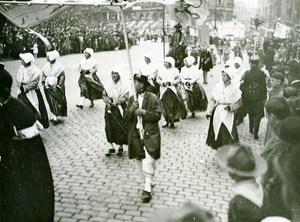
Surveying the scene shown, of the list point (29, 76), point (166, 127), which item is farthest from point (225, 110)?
point (29, 76)

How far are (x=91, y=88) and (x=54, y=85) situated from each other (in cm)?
221

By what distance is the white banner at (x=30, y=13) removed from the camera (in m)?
6.43

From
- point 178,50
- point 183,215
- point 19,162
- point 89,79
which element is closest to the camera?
point 183,215

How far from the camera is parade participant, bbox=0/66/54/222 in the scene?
4.78m

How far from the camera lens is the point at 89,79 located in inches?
522

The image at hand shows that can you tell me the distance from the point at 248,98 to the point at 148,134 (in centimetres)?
424

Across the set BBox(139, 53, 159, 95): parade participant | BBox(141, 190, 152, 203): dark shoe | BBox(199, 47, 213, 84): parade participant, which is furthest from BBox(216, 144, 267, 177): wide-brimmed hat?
BBox(199, 47, 213, 84): parade participant

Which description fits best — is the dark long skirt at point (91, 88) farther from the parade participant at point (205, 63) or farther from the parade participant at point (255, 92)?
the parade participant at point (205, 63)

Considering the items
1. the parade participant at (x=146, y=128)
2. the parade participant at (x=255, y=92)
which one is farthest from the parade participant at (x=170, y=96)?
the parade participant at (x=146, y=128)

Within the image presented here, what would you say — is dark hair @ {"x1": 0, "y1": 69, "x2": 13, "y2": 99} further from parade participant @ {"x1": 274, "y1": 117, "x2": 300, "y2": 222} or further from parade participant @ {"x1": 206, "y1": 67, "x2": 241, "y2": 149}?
parade participant @ {"x1": 206, "y1": 67, "x2": 241, "y2": 149}

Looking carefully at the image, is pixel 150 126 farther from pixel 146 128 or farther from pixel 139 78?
pixel 139 78

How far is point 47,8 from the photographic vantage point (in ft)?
21.4

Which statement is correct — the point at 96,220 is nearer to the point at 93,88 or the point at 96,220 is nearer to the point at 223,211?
the point at 223,211

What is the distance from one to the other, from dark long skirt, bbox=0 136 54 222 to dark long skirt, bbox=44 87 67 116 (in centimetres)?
668
